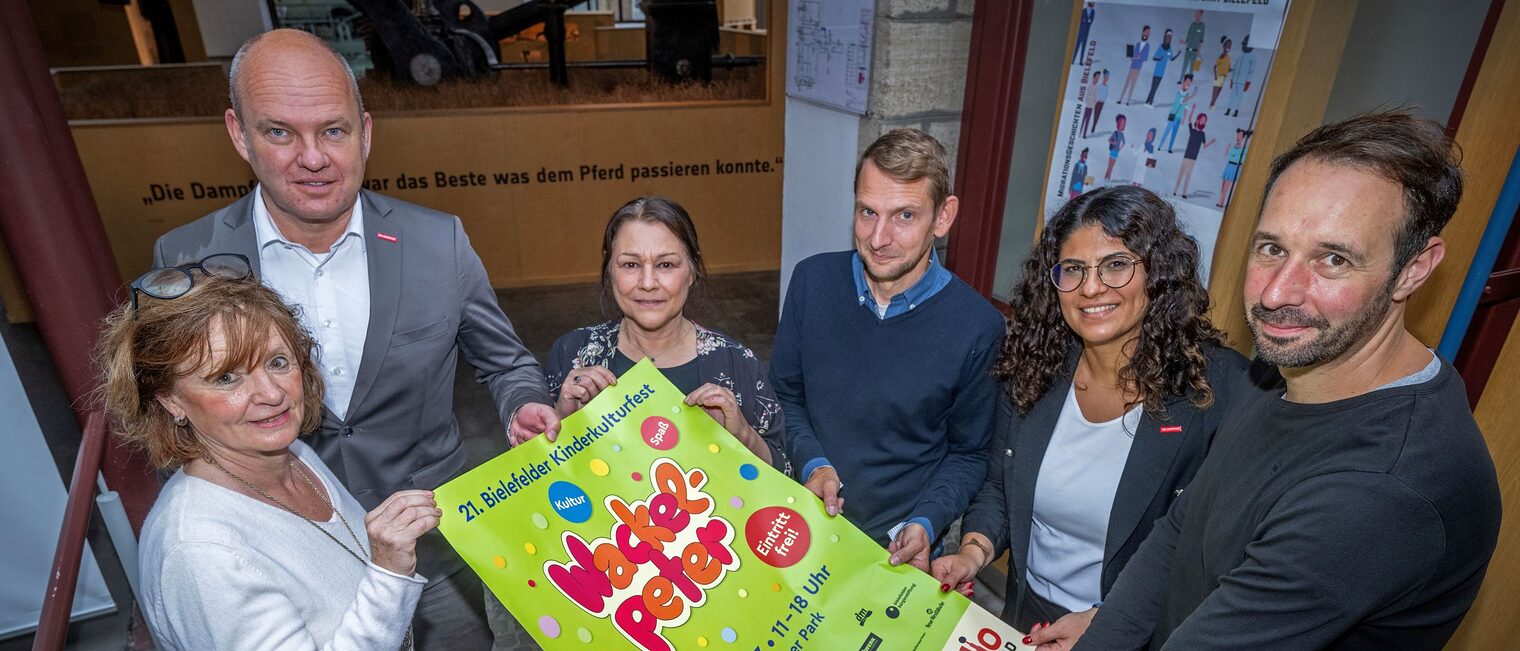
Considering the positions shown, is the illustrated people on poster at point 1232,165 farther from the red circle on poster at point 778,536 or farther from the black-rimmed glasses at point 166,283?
the black-rimmed glasses at point 166,283

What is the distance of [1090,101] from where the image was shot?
261 cm

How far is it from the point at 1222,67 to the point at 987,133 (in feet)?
3.08

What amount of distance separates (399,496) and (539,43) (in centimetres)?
560

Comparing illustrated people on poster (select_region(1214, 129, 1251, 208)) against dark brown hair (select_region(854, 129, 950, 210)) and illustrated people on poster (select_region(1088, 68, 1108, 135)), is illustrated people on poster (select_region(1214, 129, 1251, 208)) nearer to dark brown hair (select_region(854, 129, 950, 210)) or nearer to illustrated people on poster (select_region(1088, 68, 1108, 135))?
illustrated people on poster (select_region(1088, 68, 1108, 135))

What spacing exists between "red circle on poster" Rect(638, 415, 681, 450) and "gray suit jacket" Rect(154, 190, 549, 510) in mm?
439

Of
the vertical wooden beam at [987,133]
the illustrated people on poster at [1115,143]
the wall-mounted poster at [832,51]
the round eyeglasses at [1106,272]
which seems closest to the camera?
the round eyeglasses at [1106,272]

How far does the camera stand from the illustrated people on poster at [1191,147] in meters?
2.28

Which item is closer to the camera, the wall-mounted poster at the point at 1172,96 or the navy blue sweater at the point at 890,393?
the navy blue sweater at the point at 890,393

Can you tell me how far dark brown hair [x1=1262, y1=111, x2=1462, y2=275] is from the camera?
3.64ft

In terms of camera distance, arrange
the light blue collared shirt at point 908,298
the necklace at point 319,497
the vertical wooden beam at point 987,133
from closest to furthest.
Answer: the necklace at point 319,497, the light blue collared shirt at point 908,298, the vertical wooden beam at point 987,133

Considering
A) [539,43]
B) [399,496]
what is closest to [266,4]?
[539,43]

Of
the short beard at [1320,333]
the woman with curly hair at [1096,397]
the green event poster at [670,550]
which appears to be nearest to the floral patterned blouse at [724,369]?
the green event poster at [670,550]

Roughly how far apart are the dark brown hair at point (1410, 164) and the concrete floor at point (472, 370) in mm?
1472

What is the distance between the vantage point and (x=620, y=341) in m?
2.11
